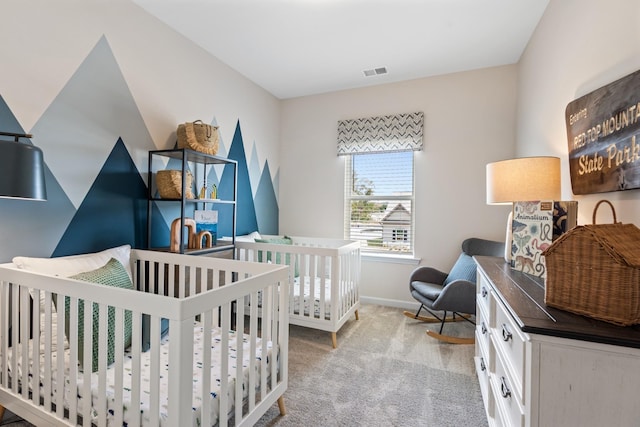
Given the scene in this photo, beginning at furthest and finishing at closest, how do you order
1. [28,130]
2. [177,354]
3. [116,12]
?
[116,12], [28,130], [177,354]

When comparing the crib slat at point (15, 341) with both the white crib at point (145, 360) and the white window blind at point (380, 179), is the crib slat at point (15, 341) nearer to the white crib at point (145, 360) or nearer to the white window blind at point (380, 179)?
the white crib at point (145, 360)

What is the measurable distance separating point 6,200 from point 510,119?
382cm

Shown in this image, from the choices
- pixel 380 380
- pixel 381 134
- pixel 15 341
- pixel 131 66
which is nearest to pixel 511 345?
pixel 380 380

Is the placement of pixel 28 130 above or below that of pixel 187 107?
below

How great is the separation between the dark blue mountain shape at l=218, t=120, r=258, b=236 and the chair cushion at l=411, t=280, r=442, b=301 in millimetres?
1869

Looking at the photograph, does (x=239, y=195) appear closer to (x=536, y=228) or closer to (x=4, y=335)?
(x=4, y=335)

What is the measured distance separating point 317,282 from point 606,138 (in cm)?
224

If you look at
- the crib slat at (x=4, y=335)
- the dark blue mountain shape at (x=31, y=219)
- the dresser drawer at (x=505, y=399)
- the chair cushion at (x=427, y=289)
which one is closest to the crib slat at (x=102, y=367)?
the crib slat at (x=4, y=335)

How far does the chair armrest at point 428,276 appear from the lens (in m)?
2.91

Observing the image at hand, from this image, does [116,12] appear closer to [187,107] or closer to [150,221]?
[187,107]

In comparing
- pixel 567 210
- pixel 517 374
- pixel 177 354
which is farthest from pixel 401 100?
pixel 177 354

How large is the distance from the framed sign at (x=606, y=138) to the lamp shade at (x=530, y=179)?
0.09 meters

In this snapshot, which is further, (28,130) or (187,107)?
(187,107)

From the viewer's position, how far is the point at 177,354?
0.90 metres
